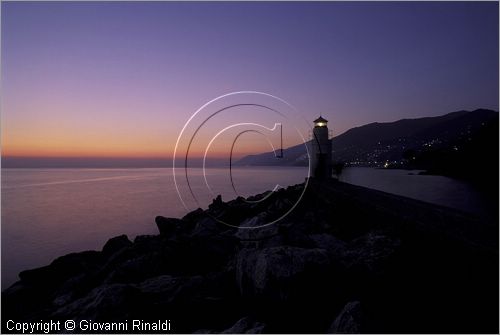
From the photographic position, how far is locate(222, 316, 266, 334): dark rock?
441cm

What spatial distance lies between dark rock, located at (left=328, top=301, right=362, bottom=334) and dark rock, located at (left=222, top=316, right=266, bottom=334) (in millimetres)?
1027

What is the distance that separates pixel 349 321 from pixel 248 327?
156 cm

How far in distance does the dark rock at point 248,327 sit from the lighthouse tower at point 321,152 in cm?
2003

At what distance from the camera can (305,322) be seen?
461 cm

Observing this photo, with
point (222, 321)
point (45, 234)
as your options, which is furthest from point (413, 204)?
point (45, 234)

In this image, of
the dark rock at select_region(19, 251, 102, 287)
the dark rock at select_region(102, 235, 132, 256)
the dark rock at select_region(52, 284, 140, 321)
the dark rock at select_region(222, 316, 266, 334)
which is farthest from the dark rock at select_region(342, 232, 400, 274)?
the dark rock at select_region(102, 235, 132, 256)

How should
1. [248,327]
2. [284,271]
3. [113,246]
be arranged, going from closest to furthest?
[248,327], [284,271], [113,246]

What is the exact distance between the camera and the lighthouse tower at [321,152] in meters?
23.9

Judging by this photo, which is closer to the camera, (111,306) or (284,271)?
(284,271)

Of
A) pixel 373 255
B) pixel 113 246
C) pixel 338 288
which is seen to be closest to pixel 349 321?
pixel 338 288

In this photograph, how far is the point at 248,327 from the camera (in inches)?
179

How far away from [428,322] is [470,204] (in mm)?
40120

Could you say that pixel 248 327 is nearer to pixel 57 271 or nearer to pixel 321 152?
pixel 57 271

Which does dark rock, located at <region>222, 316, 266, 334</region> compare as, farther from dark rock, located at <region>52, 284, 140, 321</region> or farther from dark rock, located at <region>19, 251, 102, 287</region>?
dark rock, located at <region>19, 251, 102, 287</region>
